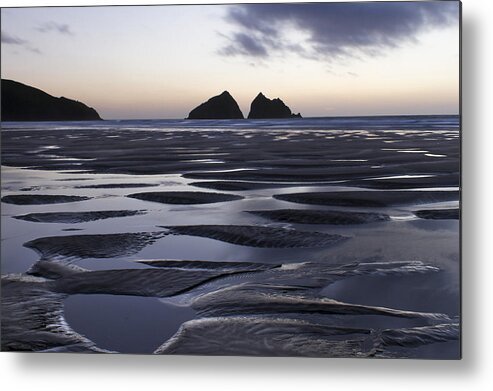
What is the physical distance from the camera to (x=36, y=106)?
3.37 m

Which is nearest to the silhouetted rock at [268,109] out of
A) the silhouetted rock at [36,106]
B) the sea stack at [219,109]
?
the sea stack at [219,109]

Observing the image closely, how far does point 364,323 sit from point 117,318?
90 centimetres

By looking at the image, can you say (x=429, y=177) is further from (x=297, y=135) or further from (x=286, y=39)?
(x=286, y=39)

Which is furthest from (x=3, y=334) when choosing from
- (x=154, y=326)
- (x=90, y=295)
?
(x=154, y=326)

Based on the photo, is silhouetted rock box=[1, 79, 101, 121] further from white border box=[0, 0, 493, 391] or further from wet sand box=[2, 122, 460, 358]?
white border box=[0, 0, 493, 391]

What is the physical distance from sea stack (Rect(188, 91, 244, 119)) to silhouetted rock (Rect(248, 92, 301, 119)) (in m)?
0.06

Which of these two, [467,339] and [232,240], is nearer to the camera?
[467,339]

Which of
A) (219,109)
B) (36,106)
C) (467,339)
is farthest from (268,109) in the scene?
(467,339)

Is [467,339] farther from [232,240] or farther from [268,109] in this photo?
[268,109]

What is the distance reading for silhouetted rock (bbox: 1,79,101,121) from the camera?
11.0 ft

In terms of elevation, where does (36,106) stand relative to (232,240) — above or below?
above

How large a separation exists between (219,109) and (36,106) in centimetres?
71

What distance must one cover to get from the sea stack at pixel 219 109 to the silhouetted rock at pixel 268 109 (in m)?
0.06

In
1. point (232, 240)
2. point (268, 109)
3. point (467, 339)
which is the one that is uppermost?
point (268, 109)
